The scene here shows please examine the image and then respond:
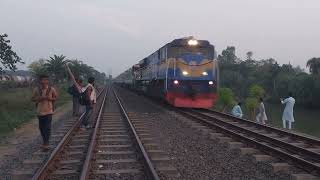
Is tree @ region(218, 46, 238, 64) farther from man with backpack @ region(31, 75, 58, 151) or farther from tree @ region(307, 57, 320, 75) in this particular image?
man with backpack @ region(31, 75, 58, 151)

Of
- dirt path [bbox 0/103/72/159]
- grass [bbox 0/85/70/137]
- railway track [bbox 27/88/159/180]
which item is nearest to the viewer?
railway track [bbox 27/88/159/180]

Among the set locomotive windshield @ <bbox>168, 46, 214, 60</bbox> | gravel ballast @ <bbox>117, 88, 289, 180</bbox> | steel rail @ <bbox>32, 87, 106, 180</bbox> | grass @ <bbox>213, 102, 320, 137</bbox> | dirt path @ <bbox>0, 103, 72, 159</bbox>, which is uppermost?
locomotive windshield @ <bbox>168, 46, 214, 60</bbox>

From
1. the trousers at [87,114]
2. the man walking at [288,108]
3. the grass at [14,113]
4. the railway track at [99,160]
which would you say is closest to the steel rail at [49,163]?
the railway track at [99,160]

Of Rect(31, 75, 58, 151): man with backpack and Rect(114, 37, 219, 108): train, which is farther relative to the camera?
Rect(114, 37, 219, 108): train

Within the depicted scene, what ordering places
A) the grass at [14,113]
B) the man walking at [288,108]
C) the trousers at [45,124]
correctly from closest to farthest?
the trousers at [45,124] → the man walking at [288,108] → the grass at [14,113]

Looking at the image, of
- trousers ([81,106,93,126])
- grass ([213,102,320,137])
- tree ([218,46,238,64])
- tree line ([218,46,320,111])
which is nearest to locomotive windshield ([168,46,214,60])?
grass ([213,102,320,137])

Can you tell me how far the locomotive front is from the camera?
2452 cm

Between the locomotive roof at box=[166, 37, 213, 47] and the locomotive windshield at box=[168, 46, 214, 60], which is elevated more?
the locomotive roof at box=[166, 37, 213, 47]

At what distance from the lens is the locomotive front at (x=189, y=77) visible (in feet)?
80.4

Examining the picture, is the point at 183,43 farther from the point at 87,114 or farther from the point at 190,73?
the point at 87,114

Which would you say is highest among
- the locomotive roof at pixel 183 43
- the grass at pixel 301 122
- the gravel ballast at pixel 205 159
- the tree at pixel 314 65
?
the tree at pixel 314 65

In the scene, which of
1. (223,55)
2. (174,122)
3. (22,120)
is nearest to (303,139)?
(174,122)

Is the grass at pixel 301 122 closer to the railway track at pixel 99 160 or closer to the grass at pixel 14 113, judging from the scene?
the grass at pixel 14 113

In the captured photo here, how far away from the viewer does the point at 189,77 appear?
2473cm
